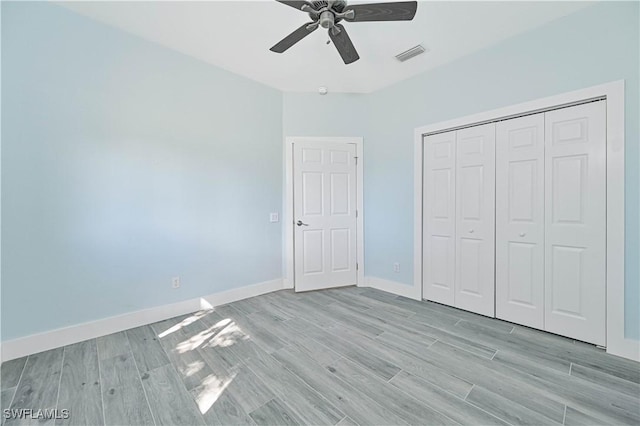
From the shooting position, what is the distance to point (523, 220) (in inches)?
101

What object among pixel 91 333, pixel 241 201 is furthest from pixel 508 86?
pixel 91 333

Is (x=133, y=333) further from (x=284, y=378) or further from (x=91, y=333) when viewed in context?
(x=284, y=378)

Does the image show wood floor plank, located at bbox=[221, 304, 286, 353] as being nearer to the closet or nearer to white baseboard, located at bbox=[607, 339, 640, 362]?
the closet

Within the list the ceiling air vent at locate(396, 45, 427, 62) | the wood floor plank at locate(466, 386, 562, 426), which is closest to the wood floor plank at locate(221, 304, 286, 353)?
the wood floor plank at locate(466, 386, 562, 426)

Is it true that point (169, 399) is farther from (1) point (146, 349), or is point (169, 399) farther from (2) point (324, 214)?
(2) point (324, 214)

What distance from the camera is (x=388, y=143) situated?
3.63 m

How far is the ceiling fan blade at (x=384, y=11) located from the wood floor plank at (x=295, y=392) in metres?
2.49

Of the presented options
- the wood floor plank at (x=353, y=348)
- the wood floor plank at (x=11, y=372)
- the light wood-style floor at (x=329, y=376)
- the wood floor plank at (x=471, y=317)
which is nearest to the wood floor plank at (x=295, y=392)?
the light wood-style floor at (x=329, y=376)

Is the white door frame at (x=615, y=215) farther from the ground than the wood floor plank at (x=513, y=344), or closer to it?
farther from the ground

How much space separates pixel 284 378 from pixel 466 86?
3.34 metres

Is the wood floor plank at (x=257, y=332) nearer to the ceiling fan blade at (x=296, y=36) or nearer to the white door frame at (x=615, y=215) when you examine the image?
the ceiling fan blade at (x=296, y=36)

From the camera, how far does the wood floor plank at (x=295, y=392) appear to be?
4.82ft

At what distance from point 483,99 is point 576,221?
4.79ft

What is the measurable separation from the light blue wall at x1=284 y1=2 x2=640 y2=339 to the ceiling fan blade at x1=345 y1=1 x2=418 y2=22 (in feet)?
4.82
